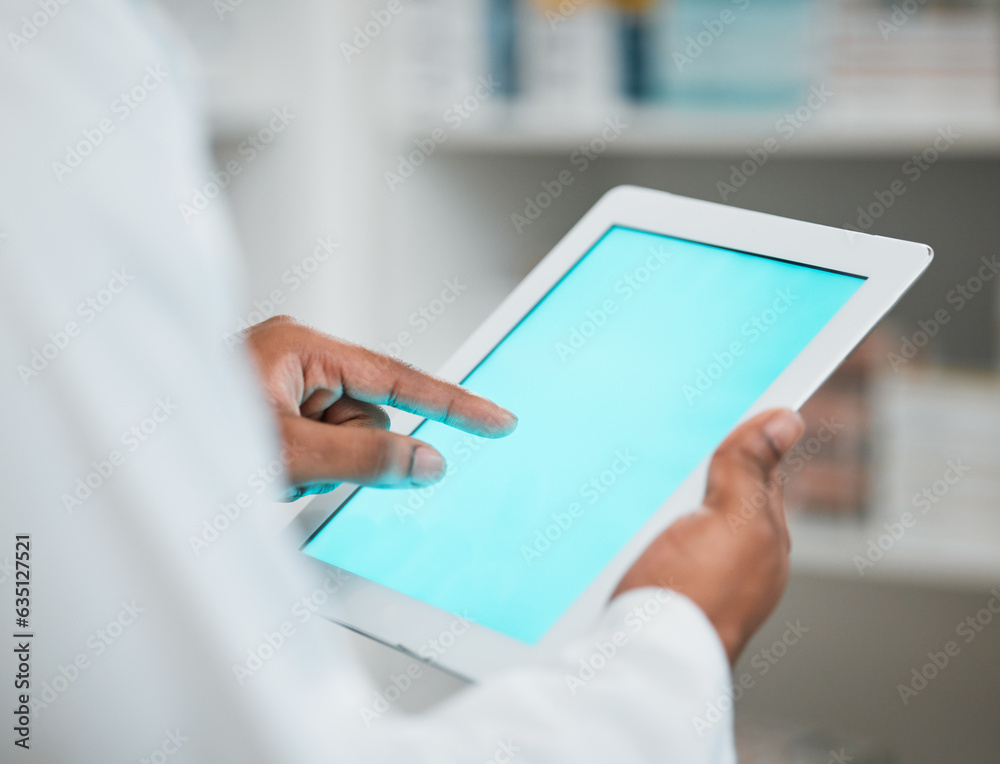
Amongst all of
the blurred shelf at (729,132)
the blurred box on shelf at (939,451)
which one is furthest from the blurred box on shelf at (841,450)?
the blurred shelf at (729,132)

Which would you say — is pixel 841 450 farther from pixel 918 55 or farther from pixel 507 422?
pixel 507 422

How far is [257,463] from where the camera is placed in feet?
0.90

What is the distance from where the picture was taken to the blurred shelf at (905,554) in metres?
0.98

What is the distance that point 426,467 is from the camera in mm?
319

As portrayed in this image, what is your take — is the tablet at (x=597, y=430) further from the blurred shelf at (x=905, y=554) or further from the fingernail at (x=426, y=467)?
the blurred shelf at (x=905, y=554)

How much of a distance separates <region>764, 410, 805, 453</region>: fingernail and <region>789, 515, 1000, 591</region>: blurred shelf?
0.74m

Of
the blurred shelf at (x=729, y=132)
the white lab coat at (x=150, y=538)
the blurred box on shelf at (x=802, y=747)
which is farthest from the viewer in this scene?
the blurred box on shelf at (x=802, y=747)

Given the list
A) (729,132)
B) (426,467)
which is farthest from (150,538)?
(729,132)

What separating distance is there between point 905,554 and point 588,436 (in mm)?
822

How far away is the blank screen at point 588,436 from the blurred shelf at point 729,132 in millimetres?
656

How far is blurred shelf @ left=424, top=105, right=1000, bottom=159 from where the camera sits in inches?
35.6

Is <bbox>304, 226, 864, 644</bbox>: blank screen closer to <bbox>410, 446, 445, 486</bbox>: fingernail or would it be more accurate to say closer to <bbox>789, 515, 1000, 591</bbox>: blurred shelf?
<bbox>410, 446, 445, 486</bbox>: fingernail

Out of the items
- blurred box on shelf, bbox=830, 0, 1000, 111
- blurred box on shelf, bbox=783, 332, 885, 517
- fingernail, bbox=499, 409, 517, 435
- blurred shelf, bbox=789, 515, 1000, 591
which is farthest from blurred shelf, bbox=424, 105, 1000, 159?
fingernail, bbox=499, 409, 517, 435

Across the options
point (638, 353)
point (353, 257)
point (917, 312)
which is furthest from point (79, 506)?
point (917, 312)
